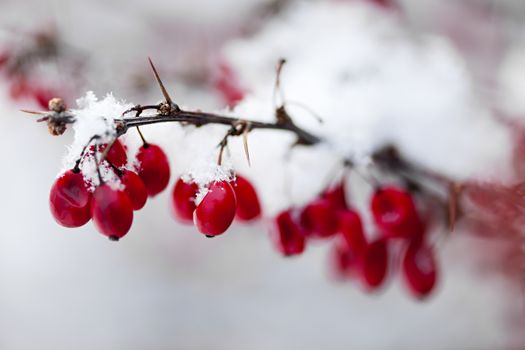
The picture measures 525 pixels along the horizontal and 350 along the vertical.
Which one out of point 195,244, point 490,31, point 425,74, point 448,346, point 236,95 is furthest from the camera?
point 195,244

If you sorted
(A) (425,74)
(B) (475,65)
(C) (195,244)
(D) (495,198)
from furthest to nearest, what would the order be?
(C) (195,244) < (B) (475,65) < (A) (425,74) < (D) (495,198)

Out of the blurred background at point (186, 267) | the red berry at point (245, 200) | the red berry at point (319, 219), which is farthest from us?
the blurred background at point (186, 267)

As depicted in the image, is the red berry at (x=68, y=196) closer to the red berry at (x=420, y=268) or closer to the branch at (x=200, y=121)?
the branch at (x=200, y=121)

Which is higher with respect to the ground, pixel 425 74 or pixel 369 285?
pixel 425 74

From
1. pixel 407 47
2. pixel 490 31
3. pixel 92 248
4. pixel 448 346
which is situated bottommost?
pixel 448 346

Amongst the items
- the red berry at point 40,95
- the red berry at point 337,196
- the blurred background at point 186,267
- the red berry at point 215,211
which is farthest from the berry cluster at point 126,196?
the blurred background at point 186,267

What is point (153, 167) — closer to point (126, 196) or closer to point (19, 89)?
point (126, 196)

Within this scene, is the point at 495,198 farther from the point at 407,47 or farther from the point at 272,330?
the point at 272,330

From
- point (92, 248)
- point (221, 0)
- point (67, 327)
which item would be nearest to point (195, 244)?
point (92, 248)
